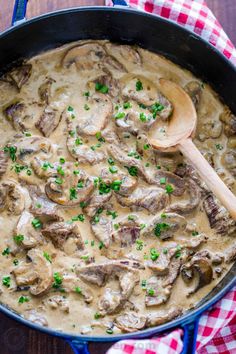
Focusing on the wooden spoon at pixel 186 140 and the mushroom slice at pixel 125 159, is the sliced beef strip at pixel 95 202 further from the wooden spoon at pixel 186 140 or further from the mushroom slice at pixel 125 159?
the wooden spoon at pixel 186 140

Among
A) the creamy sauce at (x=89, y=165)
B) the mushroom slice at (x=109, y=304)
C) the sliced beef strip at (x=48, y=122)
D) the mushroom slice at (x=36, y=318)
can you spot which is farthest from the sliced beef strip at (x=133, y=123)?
the mushroom slice at (x=36, y=318)

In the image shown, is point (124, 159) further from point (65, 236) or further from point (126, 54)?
point (126, 54)

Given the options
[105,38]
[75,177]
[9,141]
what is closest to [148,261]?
[75,177]

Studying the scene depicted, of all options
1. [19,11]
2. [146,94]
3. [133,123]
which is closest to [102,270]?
[133,123]

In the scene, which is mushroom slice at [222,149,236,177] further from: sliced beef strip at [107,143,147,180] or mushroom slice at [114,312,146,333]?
mushroom slice at [114,312,146,333]

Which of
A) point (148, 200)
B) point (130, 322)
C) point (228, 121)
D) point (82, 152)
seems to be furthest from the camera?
point (228, 121)

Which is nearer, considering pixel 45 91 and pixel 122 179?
Result: pixel 122 179

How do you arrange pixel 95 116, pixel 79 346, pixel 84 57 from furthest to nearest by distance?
pixel 84 57
pixel 95 116
pixel 79 346
